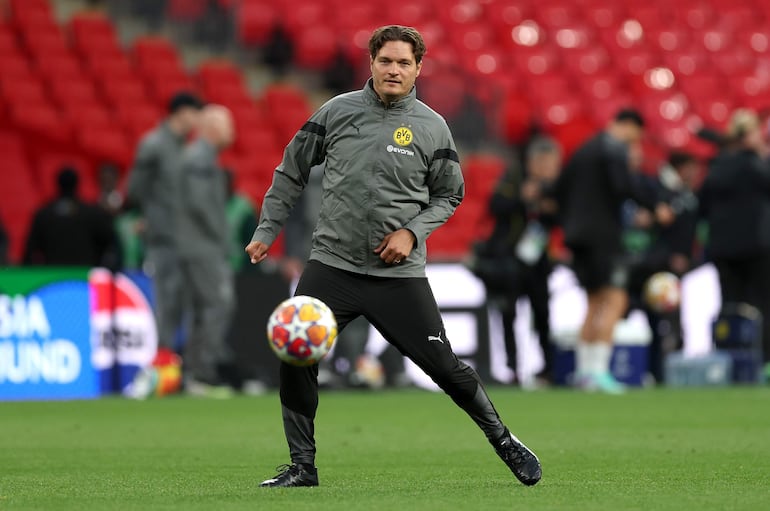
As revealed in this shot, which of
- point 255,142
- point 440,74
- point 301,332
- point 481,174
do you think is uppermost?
point 440,74

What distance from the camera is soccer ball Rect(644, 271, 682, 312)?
16234 millimetres

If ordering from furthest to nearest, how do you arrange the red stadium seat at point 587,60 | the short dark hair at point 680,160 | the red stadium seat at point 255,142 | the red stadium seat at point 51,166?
the red stadium seat at point 587,60
the red stadium seat at point 255,142
the red stadium seat at point 51,166
the short dark hair at point 680,160

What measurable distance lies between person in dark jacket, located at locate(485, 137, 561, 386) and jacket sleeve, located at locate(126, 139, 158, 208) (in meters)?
3.50

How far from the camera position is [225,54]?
925 inches

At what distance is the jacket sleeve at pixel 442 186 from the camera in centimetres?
683

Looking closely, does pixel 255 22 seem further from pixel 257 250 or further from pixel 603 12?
pixel 257 250

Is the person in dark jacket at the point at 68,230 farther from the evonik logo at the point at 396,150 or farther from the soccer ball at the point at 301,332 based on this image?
the soccer ball at the point at 301,332

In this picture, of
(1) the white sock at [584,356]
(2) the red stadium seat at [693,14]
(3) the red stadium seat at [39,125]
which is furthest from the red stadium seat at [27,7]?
A: (2) the red stadium seat at [693,14]

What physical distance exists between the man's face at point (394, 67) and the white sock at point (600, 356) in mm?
8018

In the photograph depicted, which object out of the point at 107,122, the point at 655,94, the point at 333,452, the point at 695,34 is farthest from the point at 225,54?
the point at 333,452

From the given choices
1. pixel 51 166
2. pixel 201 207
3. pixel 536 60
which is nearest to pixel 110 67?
pixel 51 166

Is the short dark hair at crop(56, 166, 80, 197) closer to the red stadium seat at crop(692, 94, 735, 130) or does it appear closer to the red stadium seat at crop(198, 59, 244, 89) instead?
the red stadium seat at crop(198, 59, 244, 89)

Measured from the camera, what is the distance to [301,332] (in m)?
6.43

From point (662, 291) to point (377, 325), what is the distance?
9829mm
